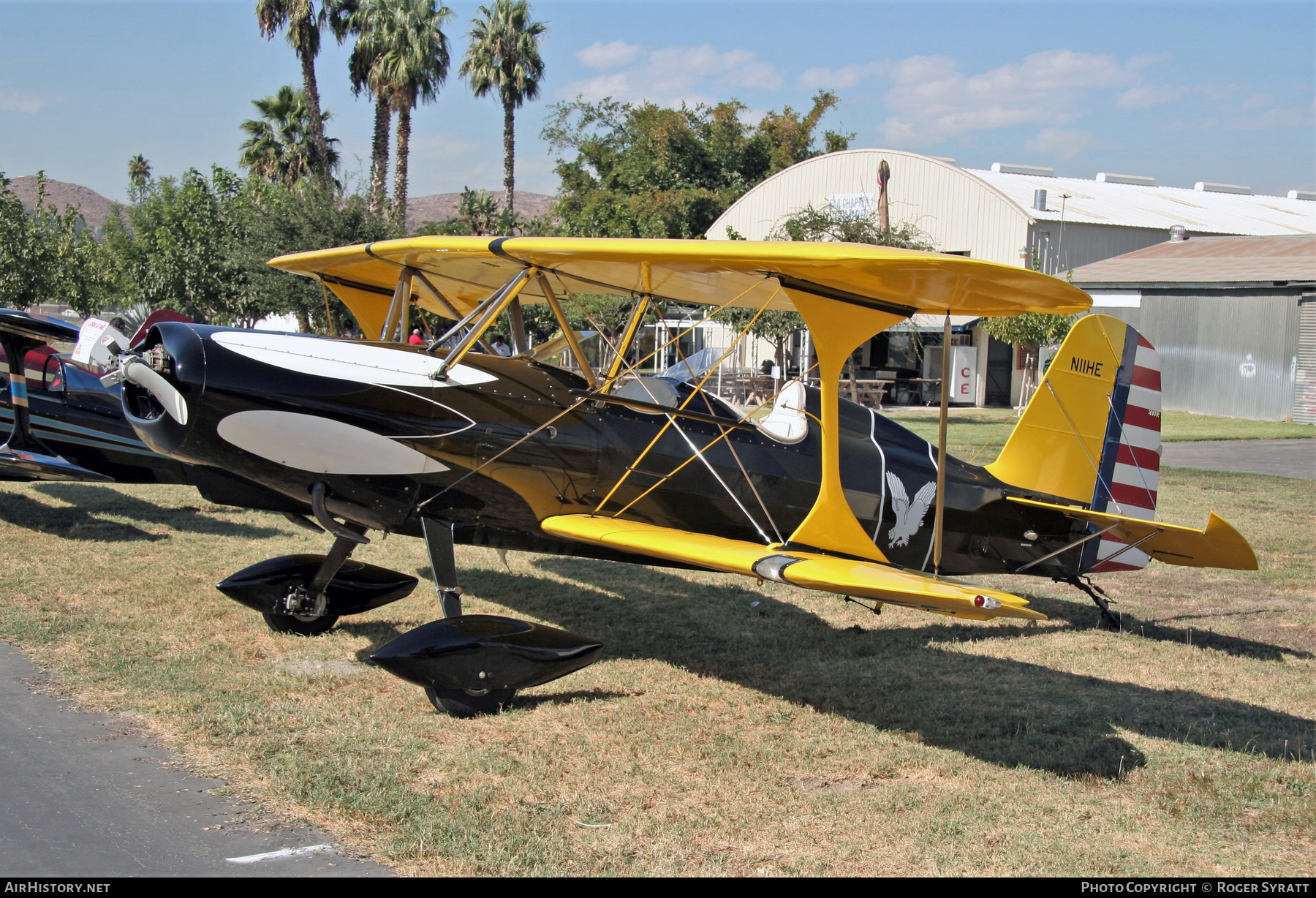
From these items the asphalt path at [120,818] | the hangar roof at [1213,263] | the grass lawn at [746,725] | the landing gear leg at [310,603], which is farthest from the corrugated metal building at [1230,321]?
the asphalt path at [120,818]

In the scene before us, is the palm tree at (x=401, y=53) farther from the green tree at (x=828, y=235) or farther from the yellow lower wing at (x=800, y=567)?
the yellow lower wing at (x=800, y=567)

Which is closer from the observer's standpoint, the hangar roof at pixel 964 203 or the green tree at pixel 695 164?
the hangar roof at pixel 964 203

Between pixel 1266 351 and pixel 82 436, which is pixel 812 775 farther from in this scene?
pixel 1266 351

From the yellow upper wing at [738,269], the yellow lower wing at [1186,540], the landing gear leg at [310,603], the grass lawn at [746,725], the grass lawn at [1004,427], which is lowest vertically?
the grass lawn at [746,725]

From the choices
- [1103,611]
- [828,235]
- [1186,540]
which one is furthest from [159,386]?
[828,235]

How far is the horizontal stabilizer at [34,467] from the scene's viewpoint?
29.9ft

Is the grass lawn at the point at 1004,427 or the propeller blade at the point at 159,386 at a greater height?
the propeller blade at the point at 159,386

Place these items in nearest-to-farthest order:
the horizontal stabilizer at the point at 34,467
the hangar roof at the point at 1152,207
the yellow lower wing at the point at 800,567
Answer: the yellow lower wing at the point at 800,567
the horizontal stabilizer at the point at 34,467
the hangar roof at the point at 1152,207

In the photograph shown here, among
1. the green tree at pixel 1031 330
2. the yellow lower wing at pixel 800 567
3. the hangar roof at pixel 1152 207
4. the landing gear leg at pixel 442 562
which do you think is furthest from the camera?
the hangar roof at pixel 1152 207

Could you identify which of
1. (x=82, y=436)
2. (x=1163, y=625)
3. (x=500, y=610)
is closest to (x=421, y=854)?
(x=500, y=610)

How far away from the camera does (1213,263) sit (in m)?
29.5

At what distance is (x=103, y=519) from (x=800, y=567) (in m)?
8.42

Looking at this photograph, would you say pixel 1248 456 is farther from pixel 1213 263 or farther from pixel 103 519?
pixel 103 519

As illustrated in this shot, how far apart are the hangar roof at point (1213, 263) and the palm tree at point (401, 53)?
76.3ft
